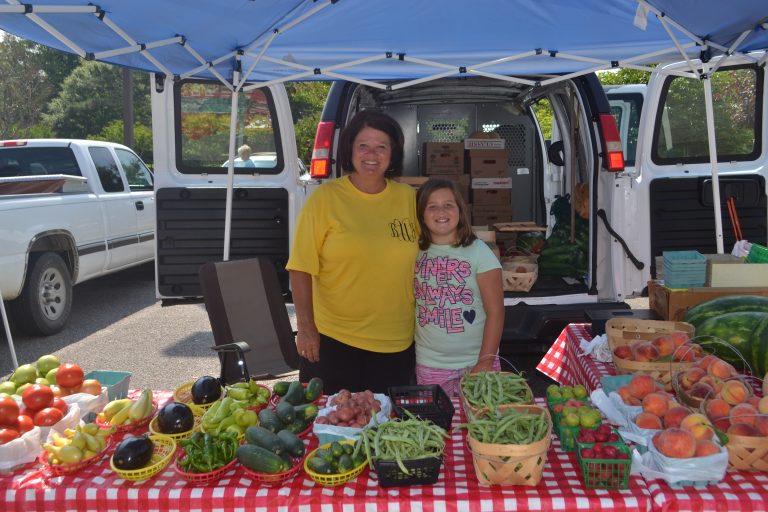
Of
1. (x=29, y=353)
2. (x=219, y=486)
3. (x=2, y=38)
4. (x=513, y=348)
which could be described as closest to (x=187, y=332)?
(x=29, y=353)

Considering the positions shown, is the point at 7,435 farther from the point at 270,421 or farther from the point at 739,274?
the point at 739,274

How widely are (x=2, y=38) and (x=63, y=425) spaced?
41.0 m

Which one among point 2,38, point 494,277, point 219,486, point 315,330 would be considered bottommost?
point 219,486

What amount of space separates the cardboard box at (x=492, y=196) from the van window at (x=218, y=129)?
261cm

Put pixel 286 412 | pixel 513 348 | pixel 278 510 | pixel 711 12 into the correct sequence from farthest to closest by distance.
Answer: pixel 513 348 < pixel 711 12 < pixel 286 412 < pixel 278 510

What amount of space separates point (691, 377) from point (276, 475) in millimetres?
1636

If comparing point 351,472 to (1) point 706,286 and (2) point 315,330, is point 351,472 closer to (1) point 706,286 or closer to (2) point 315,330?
(2) point 315,330

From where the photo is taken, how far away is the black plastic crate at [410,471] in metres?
2.13

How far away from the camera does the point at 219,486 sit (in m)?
2.20

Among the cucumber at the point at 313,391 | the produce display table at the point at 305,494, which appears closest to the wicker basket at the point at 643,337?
the produce display table at the point at 305,494

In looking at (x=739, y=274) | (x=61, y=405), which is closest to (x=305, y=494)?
(x=61, y=405)

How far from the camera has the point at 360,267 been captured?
3205 mm

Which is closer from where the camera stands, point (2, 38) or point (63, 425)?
point (63, 425)

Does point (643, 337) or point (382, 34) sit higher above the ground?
point (382, 34)
